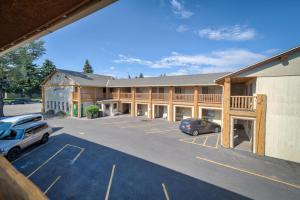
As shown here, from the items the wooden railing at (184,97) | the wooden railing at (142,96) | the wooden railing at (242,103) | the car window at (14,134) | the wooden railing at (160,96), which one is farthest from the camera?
the wooden railing at (142,96)

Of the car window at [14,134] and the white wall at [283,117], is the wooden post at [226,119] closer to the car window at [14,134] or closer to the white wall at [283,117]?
the white wall at [283,117]

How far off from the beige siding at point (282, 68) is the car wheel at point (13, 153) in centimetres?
1659

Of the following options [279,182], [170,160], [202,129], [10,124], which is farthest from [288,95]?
[10,124]

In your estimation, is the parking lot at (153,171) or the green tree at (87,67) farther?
the green tree at (87,67)

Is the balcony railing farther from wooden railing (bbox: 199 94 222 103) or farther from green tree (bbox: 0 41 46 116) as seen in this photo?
green tree (bbox: 0 41 46 116)

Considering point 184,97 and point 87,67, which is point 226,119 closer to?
point 184,97

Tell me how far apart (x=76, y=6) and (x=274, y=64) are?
1262cm

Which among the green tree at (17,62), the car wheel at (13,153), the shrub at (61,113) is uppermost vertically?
the green tree at (17,62)

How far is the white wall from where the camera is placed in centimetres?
952

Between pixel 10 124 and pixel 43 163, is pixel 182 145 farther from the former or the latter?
pixel 10 124

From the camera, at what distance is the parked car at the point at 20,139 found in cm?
923

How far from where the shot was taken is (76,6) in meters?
1.55

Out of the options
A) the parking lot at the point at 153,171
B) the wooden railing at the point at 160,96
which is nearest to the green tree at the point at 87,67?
the wooden railing at the point at 160,96

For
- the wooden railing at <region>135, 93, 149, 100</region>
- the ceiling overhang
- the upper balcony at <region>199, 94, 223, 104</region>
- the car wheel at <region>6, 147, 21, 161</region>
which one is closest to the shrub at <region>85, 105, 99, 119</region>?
the wooden railing at <region>135, 93, 149, 100</region>
